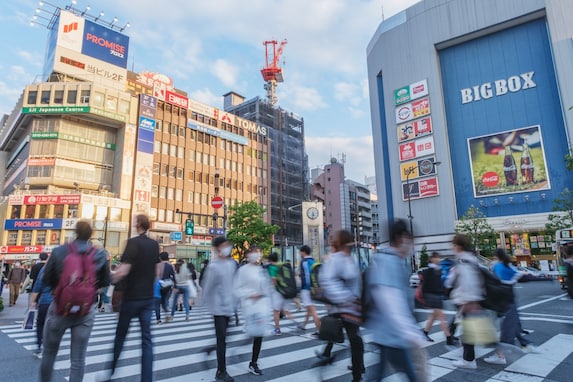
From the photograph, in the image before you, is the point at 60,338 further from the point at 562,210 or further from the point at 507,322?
the point at 562,210

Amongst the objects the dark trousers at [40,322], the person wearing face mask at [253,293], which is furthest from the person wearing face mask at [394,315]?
the dark trousers at [40,322]

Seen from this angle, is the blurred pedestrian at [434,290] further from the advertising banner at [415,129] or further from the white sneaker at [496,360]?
the advertising banner at [415,129]

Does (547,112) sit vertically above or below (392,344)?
above

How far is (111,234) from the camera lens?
45.5m

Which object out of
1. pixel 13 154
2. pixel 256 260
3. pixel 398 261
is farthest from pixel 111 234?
pixel 398 261

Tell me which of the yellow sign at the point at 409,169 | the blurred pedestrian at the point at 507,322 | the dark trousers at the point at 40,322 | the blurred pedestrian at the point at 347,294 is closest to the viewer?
the blurred pedestrian at the point at 347,294

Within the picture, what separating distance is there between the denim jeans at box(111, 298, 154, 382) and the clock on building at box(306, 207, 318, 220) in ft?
177

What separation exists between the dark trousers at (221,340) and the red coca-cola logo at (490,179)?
146 ft

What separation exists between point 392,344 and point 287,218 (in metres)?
67.3

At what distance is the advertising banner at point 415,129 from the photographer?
4566 centimetres

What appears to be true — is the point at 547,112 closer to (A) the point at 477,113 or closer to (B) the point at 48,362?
(A) the point at 477,113

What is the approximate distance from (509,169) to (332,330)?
44700 millimetres

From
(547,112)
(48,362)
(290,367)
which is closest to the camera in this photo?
(48,362)

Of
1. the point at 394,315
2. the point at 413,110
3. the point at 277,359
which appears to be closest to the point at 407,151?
the point at 413,110
